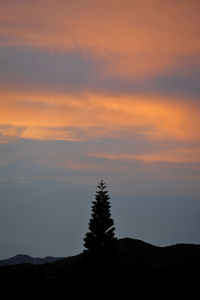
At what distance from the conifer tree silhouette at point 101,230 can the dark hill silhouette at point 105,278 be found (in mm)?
1375

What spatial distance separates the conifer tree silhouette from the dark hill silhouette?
1375 mm

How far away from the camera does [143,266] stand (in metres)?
61.1

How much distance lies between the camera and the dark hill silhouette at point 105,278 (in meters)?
48.1

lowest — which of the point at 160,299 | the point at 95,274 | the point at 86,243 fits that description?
the point at 160,299

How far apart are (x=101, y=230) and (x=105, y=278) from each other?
19.6ft

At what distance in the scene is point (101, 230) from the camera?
49688 millimetres

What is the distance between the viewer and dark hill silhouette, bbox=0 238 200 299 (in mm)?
48094

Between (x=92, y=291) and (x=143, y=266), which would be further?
(x=143, y=266)

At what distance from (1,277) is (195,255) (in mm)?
32813

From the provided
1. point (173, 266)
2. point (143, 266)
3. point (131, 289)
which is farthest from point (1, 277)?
point (173, 266)

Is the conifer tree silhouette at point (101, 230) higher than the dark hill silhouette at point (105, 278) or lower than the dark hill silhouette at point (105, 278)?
higher

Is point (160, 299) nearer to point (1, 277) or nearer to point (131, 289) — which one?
point (131, 289)

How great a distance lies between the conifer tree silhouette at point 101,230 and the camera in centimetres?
4906

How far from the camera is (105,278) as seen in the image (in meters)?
47.9
